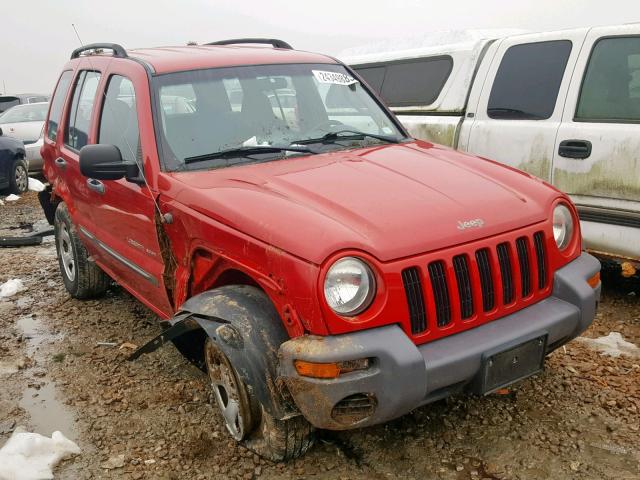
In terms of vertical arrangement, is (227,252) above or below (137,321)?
above

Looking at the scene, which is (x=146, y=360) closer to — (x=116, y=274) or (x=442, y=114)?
(x=116, y=274)

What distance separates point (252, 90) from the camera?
3746mm

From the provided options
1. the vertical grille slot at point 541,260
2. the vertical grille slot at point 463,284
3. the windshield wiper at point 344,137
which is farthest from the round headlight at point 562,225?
the windshield wiper at point 344,137

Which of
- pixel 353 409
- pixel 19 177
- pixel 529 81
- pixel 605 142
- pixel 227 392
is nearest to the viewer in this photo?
pixel 353 409

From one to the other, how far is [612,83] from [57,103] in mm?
4256

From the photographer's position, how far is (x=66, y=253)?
215 inches

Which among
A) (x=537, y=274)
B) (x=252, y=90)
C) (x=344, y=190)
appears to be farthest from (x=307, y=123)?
(x=537, y=274)

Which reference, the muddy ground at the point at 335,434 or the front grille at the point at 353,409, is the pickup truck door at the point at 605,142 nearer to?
the muddy ground at the point at 335,434

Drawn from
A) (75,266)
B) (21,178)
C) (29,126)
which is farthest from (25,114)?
(75,266)

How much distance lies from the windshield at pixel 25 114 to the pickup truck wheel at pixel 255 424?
12414 mm

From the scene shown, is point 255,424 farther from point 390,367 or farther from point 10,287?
point 10,287

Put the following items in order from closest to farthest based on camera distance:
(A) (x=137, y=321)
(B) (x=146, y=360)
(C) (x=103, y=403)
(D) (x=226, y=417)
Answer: (D) (x=226, y=417) → (C) (x=103, y=403) → (B) (x=146, y=360) → (A) (x=137, y=321)

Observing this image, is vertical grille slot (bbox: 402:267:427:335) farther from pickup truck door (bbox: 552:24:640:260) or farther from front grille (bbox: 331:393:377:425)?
pickup truck door (bbox: 552:24:640:260)

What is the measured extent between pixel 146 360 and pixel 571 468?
Result: 103 inches
